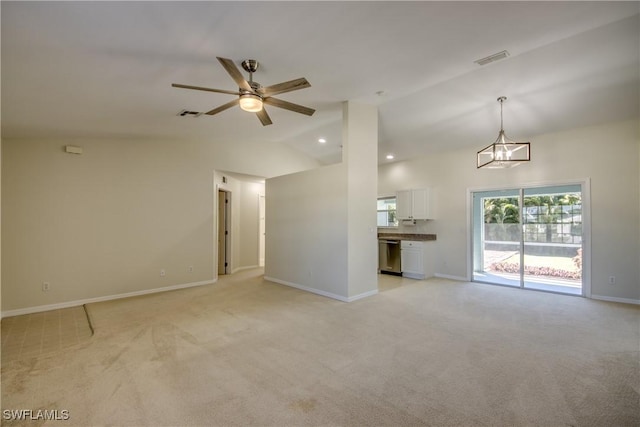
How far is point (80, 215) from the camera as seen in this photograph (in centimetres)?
461

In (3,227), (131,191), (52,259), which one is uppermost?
(131,191)

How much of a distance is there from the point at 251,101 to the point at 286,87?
0.42 metres

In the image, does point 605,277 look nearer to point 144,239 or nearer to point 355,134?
point 355,134

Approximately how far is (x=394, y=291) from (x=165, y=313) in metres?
3.79

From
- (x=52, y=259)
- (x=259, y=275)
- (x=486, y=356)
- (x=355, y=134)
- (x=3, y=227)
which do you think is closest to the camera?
(x=486, y=356)

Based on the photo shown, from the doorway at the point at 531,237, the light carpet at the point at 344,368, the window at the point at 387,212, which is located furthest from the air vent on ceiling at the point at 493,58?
the window at the point at 387,212

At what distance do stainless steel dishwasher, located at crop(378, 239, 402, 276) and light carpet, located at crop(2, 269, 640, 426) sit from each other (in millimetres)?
2552

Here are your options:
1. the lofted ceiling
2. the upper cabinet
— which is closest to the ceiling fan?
the lofted ceiling

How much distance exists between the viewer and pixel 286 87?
107 inches

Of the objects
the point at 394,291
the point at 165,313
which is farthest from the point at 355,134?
Answer: the point at 165,313

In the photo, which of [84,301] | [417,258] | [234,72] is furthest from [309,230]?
[84,301]

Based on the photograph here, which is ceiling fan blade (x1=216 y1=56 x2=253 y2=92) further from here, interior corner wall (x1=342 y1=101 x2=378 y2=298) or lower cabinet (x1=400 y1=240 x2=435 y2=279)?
lower cabinet (x1=400 y1=240 x2=435 y2=279)

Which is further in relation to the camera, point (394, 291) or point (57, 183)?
point (394, 291)

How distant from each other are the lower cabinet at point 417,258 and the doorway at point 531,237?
0.89m
